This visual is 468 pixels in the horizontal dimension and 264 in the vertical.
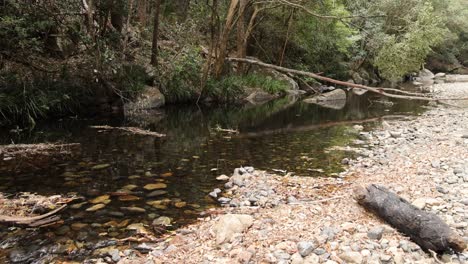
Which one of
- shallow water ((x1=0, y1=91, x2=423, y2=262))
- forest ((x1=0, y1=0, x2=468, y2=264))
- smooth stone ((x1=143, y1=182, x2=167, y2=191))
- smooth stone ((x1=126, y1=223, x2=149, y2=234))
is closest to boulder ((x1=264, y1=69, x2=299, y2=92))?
forest ((x1=0, y1=0, x2=468, y2=264))

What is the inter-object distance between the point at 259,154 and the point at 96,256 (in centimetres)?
453

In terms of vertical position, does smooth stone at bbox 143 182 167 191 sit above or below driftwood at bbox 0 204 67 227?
below

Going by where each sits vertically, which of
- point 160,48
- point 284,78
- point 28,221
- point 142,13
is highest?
point 142,13

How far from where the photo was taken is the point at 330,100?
18.9 metres

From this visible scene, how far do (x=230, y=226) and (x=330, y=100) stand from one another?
52.8 ft

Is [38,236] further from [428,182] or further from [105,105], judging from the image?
[105,105]

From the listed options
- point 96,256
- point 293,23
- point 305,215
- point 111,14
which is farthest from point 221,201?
point 293,23

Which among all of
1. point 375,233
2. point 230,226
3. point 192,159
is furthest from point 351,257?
point 192,159

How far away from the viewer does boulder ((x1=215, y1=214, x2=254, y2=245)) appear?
3.65 m

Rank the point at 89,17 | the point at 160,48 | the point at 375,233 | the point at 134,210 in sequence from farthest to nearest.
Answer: the point at 160,48
the point at 89,17
the point at 134,210
the point at 375,233

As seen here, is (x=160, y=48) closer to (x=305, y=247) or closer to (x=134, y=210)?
(x=134, y=210)

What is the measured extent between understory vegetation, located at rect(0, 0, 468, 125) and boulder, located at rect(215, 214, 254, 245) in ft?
24.9

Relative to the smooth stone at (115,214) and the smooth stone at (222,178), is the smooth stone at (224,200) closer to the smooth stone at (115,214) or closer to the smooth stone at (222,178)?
the smooth stone at (222,178)

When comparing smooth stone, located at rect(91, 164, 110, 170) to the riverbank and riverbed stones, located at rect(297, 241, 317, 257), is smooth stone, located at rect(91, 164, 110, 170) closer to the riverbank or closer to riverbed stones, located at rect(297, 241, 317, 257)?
the riverbank
